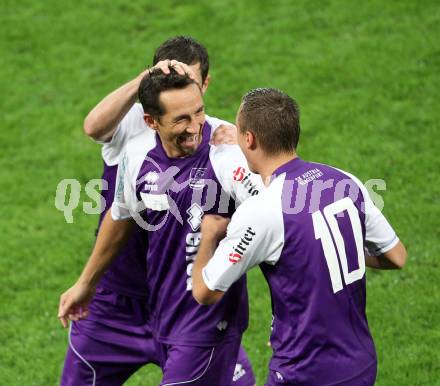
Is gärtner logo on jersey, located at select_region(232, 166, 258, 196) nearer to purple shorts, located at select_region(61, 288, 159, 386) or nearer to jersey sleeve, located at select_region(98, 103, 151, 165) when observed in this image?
jersey sleeve, located at select_region(98, 103, 151, 165)

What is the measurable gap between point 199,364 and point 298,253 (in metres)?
1.30

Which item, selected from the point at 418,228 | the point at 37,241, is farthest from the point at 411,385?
the point at 37,241

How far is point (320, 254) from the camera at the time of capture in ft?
14.8

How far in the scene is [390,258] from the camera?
498 cm

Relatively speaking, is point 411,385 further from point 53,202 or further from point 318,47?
point 318,47

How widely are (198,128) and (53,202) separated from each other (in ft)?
16.4

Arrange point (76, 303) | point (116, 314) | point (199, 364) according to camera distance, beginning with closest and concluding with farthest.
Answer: point (199, 364) → point (76, 303) → point (116, 314)

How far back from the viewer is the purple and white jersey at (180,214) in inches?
206

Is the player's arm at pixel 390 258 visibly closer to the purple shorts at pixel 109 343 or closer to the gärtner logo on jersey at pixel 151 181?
the gärtner logo on jersey at pixel 151 181

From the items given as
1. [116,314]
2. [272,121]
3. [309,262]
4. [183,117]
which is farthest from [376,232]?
[116,314]

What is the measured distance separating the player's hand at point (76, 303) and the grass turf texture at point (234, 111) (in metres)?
1.54

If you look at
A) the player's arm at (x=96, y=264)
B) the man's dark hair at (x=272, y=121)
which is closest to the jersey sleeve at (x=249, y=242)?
the man's dark hair at (x=272, y=121)

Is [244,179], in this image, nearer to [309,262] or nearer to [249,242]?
[249,242]

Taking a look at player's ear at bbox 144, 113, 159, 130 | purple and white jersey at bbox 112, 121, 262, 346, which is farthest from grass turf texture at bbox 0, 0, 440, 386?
player's ear at bbox 144, 113, 159, 130
